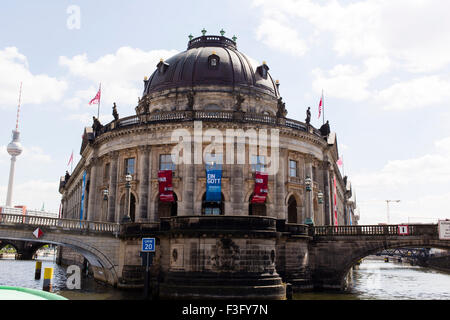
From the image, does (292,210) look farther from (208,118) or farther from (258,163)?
(208,118)

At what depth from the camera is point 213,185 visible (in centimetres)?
4250

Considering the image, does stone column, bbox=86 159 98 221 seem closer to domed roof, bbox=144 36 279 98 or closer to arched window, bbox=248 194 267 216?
domed roof, bbox=144 36 279 98

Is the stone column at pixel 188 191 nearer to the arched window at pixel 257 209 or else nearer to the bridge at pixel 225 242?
the arched window at pixel 257 209

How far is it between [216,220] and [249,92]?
2466 cm

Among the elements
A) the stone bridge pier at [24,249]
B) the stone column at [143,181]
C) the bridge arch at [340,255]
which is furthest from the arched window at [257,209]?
the stone bridge pier at [24,249]

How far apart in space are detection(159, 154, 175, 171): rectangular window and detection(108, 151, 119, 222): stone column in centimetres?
554

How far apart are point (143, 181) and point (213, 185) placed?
7.77 metres

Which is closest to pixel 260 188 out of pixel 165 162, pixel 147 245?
pixel 165 162

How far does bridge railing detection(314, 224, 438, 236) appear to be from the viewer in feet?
126

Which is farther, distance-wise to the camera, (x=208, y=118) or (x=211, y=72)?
(x=211, y=72)

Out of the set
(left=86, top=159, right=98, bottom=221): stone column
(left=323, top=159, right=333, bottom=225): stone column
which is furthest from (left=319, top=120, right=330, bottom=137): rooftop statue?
(left=86, top=159, right=98, bottom=221): stone column

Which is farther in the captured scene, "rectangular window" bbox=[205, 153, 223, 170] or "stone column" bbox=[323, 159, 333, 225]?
"stone column" bbox=[323, 159, 333, 225]

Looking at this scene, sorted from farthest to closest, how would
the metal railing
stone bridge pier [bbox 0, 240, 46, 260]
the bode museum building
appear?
stone bridge pier [bbox 0, 240, 46, 260] → the metal railing → the bode museum building

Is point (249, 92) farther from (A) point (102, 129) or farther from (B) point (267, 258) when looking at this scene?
(B) point (267, 258)
